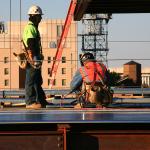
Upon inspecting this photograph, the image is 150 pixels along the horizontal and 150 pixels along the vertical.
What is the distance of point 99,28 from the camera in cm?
8762

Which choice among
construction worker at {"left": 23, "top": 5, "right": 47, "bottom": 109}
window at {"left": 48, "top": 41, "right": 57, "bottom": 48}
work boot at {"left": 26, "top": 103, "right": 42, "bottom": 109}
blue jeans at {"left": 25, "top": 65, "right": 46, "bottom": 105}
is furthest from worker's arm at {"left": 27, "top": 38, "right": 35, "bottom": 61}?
window at {"left": 48, "top": 41, "right": 57, "bottom": 48}

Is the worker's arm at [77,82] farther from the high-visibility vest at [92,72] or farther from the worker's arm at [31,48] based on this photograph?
the worker's arm at [31,48]

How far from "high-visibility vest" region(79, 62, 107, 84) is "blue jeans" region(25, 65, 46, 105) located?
29.1 inches

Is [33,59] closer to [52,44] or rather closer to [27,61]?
[27,61]

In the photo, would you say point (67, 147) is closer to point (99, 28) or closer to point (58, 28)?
point (99, 28)

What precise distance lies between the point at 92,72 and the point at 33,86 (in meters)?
1.00

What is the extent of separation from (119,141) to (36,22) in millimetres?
5211

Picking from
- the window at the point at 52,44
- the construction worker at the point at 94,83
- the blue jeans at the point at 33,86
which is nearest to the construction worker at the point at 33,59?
the blue jeans at the point at 33,86

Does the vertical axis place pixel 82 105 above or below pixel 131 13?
below

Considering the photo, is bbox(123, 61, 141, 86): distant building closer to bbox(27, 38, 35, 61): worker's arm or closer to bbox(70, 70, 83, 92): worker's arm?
bbox(70, 70, 83, 92): worker's arm

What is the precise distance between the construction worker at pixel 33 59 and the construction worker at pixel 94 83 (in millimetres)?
Result: 651

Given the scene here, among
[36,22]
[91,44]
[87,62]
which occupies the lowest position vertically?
[87,62]

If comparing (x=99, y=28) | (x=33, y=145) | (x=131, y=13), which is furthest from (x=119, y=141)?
(x=99, y=28)

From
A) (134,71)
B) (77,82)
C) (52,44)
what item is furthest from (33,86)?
(52,44)
